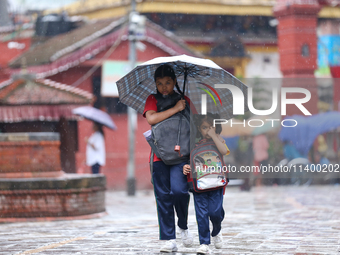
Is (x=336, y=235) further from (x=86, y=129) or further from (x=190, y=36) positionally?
(x=190, y=36)

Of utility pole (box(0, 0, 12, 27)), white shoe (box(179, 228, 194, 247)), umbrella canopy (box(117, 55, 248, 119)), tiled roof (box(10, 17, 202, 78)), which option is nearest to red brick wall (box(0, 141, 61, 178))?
umbrella canopy (box(117, 55, 248, 119))

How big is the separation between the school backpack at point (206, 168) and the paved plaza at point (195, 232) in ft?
2.27

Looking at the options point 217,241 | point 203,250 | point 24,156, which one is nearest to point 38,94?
point 24,156

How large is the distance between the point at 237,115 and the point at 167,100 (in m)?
0.73

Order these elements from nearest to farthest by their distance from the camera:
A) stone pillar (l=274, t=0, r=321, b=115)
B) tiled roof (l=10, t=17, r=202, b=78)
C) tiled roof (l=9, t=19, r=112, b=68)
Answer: tiled roof (l=10, t=17, r=202, b=78) < stone pillar (l=274, t=0, r=321, b=115) < tiled roof (l=9, t=19, r=112, b=68)

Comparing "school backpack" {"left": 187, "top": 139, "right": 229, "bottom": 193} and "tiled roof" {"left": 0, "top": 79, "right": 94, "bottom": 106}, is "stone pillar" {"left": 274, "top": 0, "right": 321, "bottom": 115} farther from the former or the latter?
"school backpack" {"left": 187, "top": 139, "right": 229, "bottom": 193}

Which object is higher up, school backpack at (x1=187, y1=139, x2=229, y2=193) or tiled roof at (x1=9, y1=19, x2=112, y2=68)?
tiled roof at (x1=9, y1=19, x2=112, y2=68)

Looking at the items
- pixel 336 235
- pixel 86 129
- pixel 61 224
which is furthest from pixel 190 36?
pixel 336 235

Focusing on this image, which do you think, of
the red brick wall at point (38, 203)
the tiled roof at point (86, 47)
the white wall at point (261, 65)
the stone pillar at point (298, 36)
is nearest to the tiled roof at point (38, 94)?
the red brick wall at point (38, 203)

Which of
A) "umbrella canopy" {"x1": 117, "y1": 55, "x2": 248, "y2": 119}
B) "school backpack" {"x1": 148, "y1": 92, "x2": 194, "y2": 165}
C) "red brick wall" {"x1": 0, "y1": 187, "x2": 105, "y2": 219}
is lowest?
"red brick wall" {"x1": 0, "y1": 187, "x2": 105, "y2": 219}

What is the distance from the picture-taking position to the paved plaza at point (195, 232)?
6.76 metres

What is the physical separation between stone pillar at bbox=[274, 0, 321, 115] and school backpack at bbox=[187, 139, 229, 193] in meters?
15.1

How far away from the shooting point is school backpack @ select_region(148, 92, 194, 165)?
6.25 m

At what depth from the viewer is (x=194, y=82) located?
6.73 m
